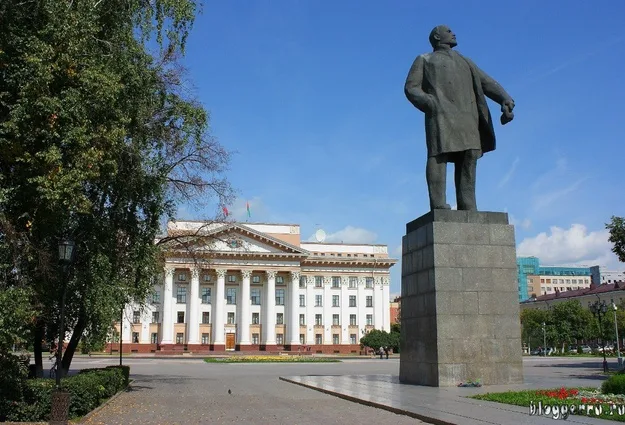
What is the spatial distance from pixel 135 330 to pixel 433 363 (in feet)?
246

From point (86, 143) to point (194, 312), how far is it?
7356 centimetres

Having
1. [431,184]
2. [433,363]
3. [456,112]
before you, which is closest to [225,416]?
[433,363]

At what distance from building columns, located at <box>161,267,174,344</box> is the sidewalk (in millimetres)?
68806

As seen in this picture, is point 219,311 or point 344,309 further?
point 344,309

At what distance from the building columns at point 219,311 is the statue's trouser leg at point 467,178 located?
230 feet

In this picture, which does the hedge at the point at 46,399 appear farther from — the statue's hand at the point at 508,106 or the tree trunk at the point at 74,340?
the statue's hand at the point at 508,106

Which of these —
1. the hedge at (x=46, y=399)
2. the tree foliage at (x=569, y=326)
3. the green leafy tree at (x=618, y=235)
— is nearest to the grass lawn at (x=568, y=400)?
the hedge at (x=46, y=399)

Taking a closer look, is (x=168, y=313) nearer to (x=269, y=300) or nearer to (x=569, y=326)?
(x=269, y=300)

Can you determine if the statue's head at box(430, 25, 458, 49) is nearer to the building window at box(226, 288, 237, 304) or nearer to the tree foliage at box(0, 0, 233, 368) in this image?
the tree foliage at box(0, 0, 233, 368)

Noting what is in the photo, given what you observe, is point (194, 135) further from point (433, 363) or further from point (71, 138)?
point (433, 363)

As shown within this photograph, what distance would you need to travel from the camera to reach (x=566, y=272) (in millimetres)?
199250

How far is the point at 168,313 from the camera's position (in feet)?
272

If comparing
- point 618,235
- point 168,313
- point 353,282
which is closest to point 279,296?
point 353,282

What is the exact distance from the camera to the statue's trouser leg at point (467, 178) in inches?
624
